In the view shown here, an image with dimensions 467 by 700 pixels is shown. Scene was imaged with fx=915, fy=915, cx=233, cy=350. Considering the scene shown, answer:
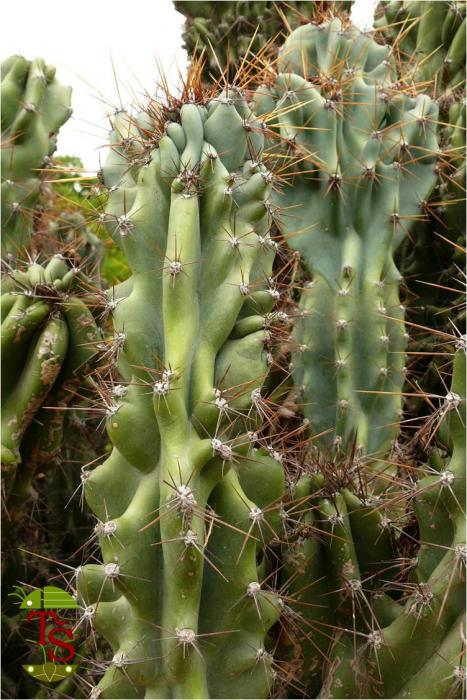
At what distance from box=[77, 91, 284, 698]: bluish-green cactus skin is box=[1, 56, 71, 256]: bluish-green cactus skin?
5.35 feet

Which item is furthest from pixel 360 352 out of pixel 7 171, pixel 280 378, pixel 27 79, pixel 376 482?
pixel 27 79

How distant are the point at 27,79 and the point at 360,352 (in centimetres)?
206

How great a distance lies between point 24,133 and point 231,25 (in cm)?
129

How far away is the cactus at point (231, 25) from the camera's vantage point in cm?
455

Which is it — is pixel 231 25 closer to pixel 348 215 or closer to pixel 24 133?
pixel 24 133

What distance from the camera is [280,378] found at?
3.36 m

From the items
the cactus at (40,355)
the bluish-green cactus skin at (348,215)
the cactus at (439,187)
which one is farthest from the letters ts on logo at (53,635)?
the cactus at (439,187)

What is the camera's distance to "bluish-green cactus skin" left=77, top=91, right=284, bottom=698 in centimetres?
214

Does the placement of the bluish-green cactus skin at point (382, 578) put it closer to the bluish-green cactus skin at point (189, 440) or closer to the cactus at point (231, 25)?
the bluish-green cactus skin at point (189, 440)

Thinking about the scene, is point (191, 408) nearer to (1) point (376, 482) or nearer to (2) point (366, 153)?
(1) point (376, 482)

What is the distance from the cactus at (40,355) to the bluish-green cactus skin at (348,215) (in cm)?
77

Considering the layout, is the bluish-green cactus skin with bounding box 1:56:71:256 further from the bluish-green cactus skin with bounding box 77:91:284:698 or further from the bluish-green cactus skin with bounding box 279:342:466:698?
the bluish-green cactus skin with bounding box 279:342:466:698

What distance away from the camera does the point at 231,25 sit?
4.62 meters

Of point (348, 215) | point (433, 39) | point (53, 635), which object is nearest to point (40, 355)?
point (53, 635)
